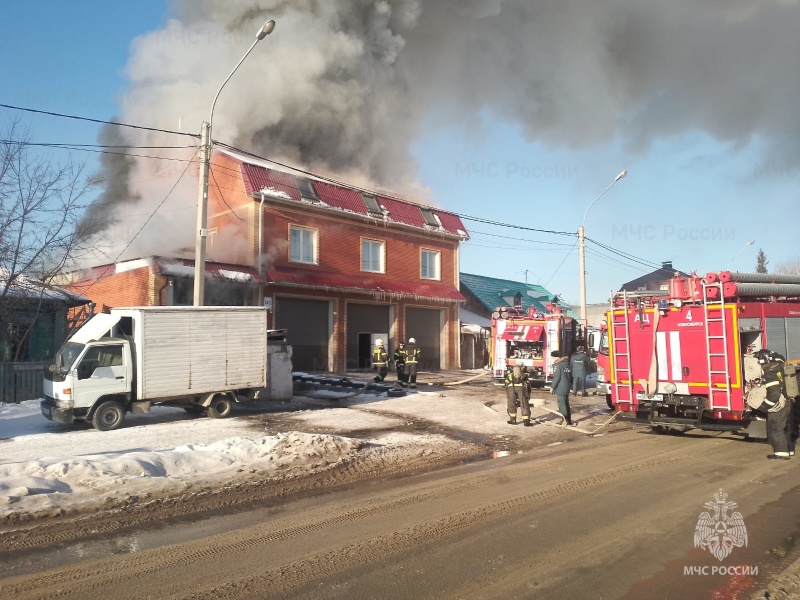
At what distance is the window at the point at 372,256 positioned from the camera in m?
27.4

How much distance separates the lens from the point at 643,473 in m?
7.79

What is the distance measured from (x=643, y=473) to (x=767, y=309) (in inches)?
191

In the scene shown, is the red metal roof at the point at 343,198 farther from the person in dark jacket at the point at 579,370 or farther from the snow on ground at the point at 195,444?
the person in dark jacket at the point at 579,370

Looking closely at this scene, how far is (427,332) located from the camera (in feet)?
98.7

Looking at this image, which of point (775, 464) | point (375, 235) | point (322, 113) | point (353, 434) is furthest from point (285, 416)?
point (322, 113)

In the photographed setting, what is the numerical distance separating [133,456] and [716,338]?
9196mm

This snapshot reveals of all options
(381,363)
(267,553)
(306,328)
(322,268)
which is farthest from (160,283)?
(267,553)

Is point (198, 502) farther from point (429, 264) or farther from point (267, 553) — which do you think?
point (429, 264)

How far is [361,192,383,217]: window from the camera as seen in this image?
1080 inches

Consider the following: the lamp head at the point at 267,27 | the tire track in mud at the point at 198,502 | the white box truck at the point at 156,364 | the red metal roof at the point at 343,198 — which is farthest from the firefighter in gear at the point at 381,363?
the lamp head at the point at 267,27

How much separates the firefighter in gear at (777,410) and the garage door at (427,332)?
21022 millimetres

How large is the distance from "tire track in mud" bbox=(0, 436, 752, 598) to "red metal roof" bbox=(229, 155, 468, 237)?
743 inches

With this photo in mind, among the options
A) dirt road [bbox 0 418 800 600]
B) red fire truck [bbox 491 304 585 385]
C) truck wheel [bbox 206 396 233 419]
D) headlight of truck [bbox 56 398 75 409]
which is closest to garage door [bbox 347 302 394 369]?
red fire truck [bbox 491 304 585 385]

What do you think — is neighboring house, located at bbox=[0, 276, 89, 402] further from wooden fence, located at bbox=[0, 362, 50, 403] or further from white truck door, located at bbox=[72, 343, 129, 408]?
white truck door, located at bbox=[72, 343, 129, 408]
